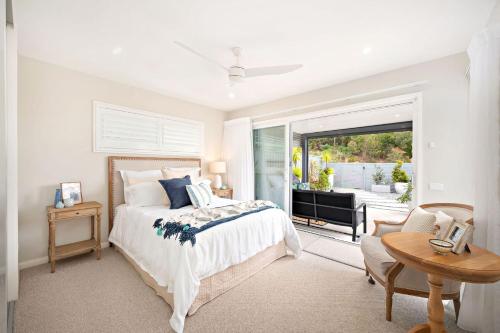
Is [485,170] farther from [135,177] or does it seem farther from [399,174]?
[399,174]

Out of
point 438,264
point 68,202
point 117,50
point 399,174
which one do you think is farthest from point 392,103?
point 399,174

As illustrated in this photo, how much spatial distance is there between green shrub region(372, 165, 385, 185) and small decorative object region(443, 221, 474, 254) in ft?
22.9

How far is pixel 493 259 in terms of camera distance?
130 cm

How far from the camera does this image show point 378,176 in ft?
25.6

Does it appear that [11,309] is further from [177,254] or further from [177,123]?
[177,123]

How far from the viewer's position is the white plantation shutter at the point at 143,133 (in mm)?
3260

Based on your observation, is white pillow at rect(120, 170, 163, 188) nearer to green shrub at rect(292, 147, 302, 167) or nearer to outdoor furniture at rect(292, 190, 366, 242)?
outdoor furniture at rect(292, 190, 366, 242)

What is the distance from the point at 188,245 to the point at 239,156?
3.09 m

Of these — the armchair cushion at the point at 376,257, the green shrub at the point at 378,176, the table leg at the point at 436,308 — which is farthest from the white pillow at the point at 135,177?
the green shrub at the point at 378,176

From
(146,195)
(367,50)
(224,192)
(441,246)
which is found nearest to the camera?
(441,246)

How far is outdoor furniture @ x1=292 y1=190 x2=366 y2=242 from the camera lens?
3626 millimetres

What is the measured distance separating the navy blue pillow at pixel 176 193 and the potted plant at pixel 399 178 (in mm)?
6993

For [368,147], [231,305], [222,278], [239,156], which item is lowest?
[231,305]

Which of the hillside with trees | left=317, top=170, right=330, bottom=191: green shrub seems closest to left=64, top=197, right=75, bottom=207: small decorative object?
left=317, top=170, right=330, bottom=191: green shrub
